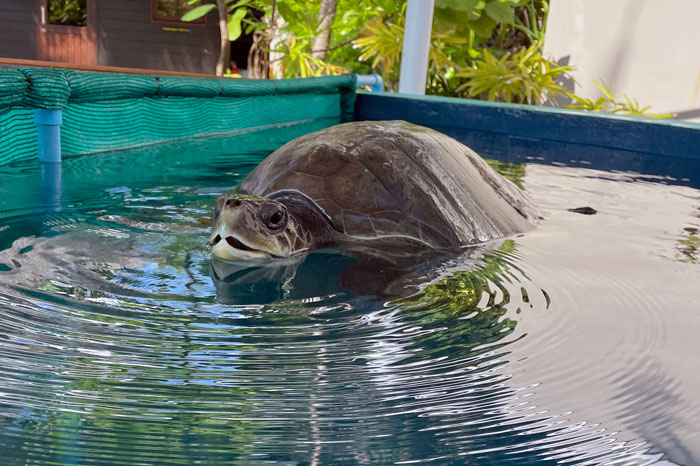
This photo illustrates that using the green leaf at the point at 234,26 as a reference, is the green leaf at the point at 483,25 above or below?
above

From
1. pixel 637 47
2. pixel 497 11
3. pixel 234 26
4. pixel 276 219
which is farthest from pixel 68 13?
pixel 276 219

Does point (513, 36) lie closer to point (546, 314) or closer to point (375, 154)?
point (375, 154)

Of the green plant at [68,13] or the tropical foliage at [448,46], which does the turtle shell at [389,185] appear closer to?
the tropical foliage at [448,46]

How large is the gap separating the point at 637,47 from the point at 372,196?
6753 mm

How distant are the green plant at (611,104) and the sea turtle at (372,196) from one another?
562cm

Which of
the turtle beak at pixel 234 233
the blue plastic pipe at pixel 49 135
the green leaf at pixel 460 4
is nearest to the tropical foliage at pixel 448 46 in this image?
the green leaf at pixel 460 4

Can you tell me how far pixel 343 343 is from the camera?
165cm

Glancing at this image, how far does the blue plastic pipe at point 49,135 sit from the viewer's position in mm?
3623

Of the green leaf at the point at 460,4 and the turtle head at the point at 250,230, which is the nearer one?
the turtle head at the point at 250,230

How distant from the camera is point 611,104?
8.49 meters

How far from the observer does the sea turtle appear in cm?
260

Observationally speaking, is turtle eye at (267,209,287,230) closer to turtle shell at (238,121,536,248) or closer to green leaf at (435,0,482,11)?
turtle shell at (238,121,536,248)

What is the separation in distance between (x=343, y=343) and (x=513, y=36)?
375 inches

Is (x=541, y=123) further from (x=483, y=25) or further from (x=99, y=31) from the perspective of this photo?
(x=99, y=31)
